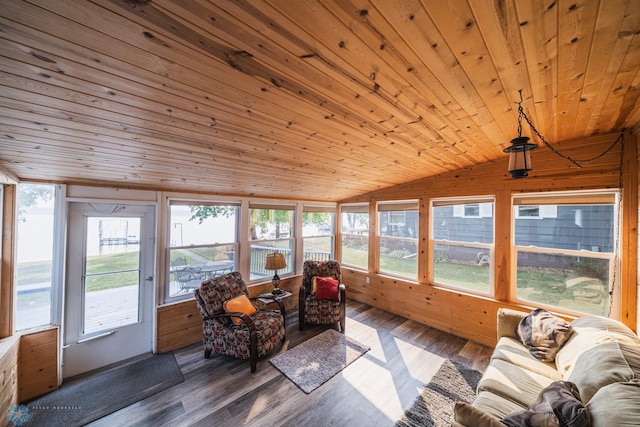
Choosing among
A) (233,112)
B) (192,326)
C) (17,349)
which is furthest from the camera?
(192,326)

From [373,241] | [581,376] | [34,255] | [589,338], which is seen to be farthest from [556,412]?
[34,255]

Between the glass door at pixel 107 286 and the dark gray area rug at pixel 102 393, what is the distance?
272 mm

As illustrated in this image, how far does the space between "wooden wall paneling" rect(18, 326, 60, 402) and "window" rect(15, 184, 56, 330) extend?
0.67ft

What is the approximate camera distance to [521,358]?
2.23 m

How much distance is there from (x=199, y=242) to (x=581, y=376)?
4.22 meters

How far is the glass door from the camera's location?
9.02 ft

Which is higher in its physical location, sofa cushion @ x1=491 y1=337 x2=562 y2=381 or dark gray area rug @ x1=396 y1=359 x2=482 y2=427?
sofa cushion @ x1=491 y1=337 x2=562 y2=381

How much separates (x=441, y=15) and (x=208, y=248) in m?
3.83

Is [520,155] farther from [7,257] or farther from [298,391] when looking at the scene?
[7,257]

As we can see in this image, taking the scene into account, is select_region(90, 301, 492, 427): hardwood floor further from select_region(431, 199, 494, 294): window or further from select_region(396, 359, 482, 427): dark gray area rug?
select_region(431, 199, 494, 294): window

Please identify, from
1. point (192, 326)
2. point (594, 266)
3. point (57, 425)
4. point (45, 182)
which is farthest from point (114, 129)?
point (594, 266)

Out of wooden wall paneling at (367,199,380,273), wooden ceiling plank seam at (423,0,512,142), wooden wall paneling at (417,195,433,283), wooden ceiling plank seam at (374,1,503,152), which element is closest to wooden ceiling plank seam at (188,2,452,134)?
wooden ceiling plank seam at (374,1,503,152)

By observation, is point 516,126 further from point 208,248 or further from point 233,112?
point 208,248

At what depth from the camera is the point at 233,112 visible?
5.26 ft
